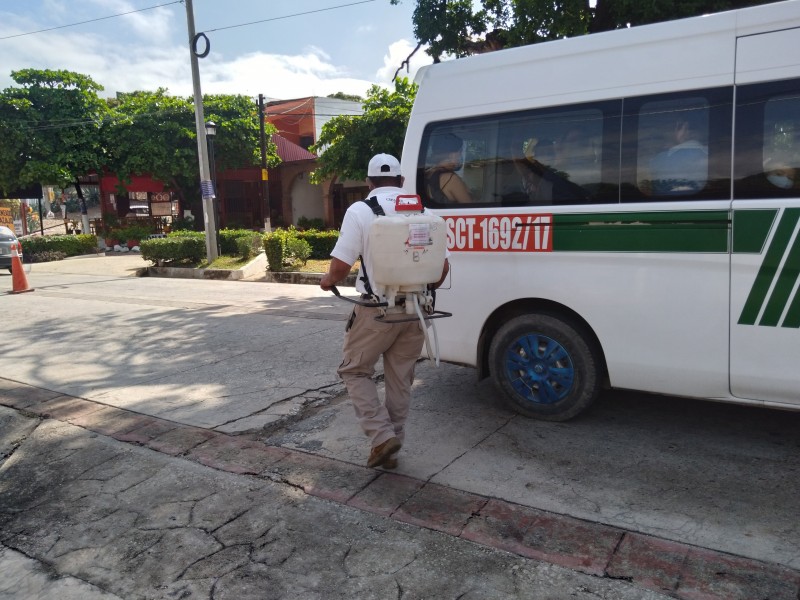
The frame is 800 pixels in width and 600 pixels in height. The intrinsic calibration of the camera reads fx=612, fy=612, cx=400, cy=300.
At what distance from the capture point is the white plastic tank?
10.5 ft

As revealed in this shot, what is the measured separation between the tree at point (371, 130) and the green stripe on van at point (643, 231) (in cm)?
1032

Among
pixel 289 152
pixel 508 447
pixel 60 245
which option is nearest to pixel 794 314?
pixel 508 447

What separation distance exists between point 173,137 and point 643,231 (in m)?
23.5

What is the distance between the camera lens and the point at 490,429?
4254mm

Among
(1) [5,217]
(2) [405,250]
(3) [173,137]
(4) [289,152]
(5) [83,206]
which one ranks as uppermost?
(3) [173,137]

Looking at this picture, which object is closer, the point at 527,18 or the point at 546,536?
the point at 546,536

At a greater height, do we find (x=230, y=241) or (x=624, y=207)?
(x=624, y=207)

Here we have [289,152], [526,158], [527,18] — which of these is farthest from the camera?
[289,152]

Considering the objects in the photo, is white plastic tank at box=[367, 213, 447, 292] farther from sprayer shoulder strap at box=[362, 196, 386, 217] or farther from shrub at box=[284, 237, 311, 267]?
shrub at box=[284, 237, 311, 267]

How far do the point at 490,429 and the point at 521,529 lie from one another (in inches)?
52.0

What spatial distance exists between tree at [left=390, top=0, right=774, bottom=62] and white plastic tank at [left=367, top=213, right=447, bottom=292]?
648 centimetres

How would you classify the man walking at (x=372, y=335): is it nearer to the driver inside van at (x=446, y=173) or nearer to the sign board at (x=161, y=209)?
the driver inside van at (x=446, y=173)

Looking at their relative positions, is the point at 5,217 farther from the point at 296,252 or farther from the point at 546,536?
the point at 546,536

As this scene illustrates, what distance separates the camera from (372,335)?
3.50 metres
